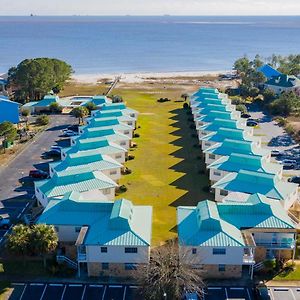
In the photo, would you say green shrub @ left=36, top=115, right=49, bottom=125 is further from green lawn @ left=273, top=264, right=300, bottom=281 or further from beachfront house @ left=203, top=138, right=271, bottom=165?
green lawn @ left=273, top=264, right=300, bottom=281

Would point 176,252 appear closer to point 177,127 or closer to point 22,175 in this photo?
point 22,175

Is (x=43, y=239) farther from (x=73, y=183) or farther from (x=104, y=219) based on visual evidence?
(x=73, y=183)

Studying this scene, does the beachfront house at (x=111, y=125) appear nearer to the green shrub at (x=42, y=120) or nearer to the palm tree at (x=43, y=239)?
the green shrub at (x=42, y=120)

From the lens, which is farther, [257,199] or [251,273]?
[257,199]

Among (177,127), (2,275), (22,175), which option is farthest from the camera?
(177,127)

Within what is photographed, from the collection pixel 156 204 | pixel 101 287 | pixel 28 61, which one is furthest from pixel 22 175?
pixel 28 61

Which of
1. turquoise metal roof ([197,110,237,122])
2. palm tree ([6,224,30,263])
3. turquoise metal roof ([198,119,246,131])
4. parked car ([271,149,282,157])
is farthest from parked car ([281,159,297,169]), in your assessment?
palm tree ([6,224,30,263])

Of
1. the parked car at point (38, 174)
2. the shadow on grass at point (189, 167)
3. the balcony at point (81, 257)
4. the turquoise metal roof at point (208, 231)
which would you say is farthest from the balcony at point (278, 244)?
the parked car at point (38, 174)
